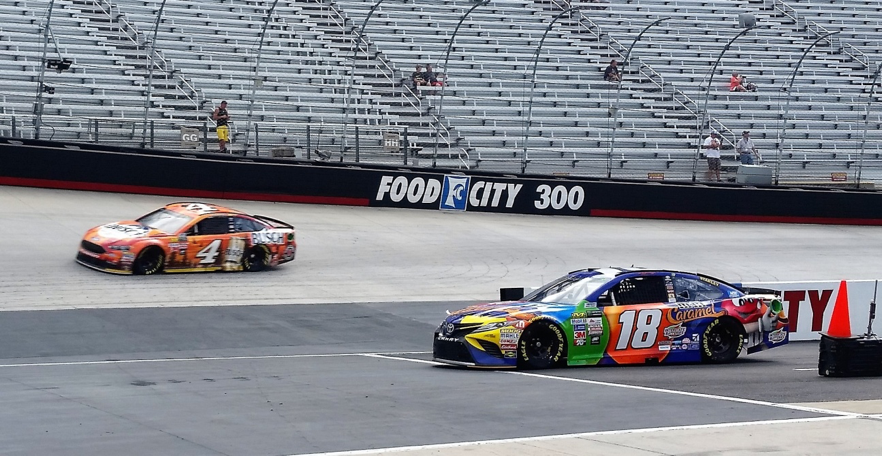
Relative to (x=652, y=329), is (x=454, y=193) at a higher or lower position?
higher

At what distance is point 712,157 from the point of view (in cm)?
3444

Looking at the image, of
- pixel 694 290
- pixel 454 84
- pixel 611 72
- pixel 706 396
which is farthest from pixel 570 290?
pixel 611 72

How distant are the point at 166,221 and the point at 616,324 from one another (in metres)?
10.6

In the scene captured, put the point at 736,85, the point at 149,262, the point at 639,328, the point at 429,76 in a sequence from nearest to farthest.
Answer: the point at 639,328, the point at 149,262, the point at 429,76, the point at 736,85

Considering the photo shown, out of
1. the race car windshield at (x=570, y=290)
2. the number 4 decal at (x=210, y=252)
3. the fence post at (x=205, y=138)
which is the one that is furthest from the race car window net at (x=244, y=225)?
the race car windshield at (x=570, y=290)

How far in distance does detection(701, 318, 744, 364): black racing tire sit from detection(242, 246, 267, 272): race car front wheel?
10447 millimetres

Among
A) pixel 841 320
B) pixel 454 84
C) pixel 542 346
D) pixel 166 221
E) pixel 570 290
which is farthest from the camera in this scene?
pixel 454 84

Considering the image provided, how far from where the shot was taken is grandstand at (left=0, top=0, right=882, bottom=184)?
31500 millimetres

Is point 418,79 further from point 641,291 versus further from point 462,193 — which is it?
point 641,291

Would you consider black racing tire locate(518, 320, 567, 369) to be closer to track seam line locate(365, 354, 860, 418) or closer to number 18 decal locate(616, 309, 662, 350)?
track seam line locate(365, 354, 860, 418)

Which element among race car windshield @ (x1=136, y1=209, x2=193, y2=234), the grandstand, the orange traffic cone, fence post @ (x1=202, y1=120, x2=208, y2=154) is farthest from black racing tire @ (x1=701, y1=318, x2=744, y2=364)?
fence post @ (x1=202, y1=120, x2=208, y2=154)

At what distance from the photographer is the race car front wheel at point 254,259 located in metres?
23.2

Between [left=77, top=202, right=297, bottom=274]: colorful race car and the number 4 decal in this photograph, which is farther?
the number 4 decal

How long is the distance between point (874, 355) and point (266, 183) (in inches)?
740
